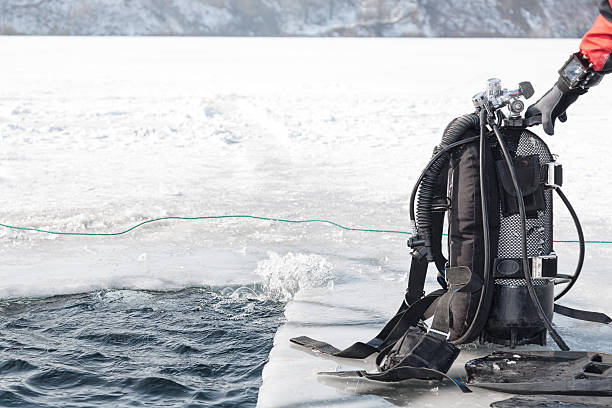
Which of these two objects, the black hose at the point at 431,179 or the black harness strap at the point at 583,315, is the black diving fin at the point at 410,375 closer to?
the black hose at the point at 431,179

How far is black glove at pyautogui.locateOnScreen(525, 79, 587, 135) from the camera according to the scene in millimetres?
2627

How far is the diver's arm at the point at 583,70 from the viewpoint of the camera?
2.49m

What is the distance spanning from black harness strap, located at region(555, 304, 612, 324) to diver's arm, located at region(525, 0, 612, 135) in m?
0.74

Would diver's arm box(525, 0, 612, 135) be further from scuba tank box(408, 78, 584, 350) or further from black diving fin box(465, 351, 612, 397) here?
black diving fin box(465, 351, 612, 397)

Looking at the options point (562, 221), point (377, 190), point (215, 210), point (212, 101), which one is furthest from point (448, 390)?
point (212, 101)

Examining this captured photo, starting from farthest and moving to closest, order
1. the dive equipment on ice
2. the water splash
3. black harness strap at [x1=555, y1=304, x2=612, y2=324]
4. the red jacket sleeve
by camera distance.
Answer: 1. the water splash
2. black harness strap at [x1=555, y1=304, x2=612, y2=324]
3. the dive equipment on ice
4. the red jacket sleeve

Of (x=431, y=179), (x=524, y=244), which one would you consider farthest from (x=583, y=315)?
(x=431, y=179)

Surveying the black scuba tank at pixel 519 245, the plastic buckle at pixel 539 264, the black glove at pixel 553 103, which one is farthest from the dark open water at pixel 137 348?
the black glove at pixel 553 103

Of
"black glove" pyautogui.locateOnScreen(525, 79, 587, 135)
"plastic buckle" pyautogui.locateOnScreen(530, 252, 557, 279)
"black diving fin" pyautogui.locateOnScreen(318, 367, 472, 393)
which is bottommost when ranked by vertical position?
"black diving fin" pyautogui.locateOnScreen(318, 367, 472, 393)

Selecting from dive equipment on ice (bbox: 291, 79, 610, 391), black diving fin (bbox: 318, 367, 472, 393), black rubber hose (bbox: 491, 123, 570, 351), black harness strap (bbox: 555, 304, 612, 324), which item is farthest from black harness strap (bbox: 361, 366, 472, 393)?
black harness strap (bbox: 555, 304, 612, 324)

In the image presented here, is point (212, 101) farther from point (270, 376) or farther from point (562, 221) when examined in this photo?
point (270, 376)

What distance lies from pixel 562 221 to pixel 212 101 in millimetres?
8974

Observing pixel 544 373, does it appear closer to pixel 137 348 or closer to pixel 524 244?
pixel 524 244

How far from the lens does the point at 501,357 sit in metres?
2.55
